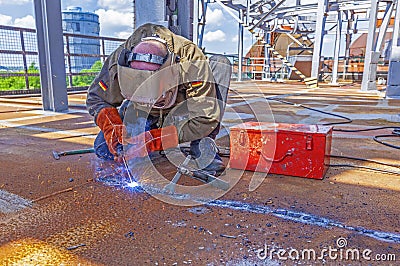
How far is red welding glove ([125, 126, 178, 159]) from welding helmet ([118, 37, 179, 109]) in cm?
16

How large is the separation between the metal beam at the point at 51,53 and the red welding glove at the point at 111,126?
2.82 meters

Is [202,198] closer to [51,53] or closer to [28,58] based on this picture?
[51,53]

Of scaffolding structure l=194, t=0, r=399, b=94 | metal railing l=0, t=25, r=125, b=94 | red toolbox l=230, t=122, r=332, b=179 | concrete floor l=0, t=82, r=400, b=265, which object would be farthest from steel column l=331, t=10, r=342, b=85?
red toolbox l=230, t=122, r=332, b=179

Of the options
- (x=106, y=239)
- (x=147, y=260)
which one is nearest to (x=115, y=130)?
(x=106, y=239)

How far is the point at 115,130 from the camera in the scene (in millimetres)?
1761

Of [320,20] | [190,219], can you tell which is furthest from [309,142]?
[320,20]

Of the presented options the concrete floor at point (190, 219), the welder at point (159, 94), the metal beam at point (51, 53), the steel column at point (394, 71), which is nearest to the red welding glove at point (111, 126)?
the welder at point (159, 94)

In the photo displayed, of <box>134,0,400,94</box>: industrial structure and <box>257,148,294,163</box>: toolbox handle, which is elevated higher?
<box>134,0,400,94</box>: industrial structure

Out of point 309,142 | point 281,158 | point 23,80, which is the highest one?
point 23,80

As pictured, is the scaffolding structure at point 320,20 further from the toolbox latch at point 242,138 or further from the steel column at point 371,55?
the toolbox latch at point 242,138

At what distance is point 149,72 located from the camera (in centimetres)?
142

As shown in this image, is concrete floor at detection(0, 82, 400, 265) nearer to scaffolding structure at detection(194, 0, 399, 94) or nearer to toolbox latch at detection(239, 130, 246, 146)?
toolbox latch at detection(239, 130, 246, 146)

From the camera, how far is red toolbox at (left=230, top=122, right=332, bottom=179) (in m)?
1.86

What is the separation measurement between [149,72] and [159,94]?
12 centimetres
